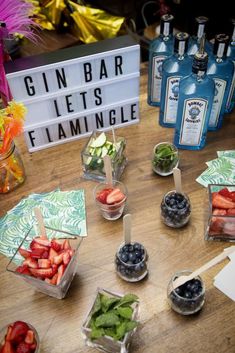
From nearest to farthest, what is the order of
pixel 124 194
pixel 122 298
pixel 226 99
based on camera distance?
pixel 122 298 → pixel 124 194 → pixel 226 99

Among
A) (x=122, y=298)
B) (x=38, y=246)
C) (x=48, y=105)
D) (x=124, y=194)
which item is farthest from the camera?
(x=48, y=105)

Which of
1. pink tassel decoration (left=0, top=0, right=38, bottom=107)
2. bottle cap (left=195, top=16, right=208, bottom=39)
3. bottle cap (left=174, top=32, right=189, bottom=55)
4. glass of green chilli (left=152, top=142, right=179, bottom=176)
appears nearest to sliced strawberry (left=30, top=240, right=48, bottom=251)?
glass of green chilli (left=152, top=142, right=179, bottom=176)

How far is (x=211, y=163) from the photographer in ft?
3.87

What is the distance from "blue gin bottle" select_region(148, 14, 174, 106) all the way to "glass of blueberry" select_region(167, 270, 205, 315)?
75 cm

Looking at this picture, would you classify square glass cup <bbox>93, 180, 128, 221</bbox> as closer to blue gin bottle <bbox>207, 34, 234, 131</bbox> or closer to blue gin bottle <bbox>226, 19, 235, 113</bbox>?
blue gin bottle <bbox>207, 34, 234, 131</bbox>

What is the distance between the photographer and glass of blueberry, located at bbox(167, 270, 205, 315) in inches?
31.7

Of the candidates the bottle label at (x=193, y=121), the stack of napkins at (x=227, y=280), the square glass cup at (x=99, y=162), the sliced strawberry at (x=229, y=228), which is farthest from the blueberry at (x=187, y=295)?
the bottle label at (x=193, y=121)

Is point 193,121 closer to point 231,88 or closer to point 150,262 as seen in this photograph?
point 231,88

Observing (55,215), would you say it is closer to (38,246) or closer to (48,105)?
(38,246)

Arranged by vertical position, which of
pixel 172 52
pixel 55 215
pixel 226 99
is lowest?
pixel 55 215

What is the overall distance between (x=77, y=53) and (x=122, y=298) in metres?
0.74

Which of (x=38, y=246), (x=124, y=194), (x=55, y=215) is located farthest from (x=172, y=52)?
(x=38, y=246)

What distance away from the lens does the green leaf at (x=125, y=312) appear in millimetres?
726

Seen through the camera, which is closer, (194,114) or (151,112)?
(194,114)
